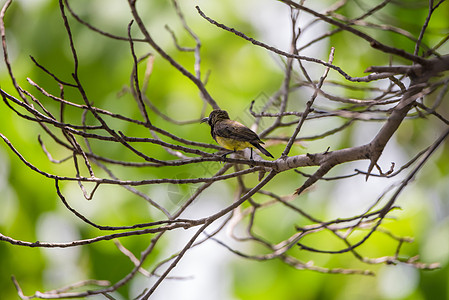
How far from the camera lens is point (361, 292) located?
4.44 metres

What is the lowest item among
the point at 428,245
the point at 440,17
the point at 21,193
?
the point at 428,245

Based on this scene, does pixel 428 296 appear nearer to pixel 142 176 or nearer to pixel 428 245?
pixel 428 245

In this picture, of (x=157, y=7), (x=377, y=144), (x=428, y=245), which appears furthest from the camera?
(x=157, y=7)

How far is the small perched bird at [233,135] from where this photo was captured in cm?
212

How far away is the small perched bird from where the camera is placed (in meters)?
2.12

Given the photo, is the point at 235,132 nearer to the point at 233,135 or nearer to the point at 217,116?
the point at 233,135

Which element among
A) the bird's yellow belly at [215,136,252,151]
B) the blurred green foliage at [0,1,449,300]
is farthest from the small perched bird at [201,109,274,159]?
the blurred green foliage at [0,1,449,300]

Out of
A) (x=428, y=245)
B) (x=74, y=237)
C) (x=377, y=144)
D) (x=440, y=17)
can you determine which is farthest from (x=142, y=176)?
(x=377, y=144)

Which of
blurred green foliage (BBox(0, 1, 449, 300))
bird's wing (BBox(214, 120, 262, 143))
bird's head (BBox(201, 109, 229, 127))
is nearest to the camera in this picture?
bird's wing (BBox(214, 120, 262, 143))

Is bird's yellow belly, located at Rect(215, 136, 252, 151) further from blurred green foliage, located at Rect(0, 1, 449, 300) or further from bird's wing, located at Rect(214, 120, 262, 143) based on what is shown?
blurred green foliage, located at Rect(0, 1, 449, 300)

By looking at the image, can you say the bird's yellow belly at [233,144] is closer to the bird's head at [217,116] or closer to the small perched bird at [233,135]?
the small perched bird at [233,135]

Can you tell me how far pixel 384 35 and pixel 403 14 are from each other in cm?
22

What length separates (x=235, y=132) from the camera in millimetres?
2166

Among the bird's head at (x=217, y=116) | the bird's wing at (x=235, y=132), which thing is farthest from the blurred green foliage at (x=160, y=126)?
the bird's wing at (x=235, y=132)
